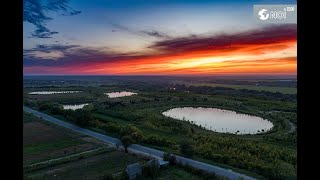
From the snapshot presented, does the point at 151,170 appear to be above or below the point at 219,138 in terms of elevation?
below

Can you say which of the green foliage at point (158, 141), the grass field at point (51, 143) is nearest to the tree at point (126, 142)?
the green foliage at point (158, 141)

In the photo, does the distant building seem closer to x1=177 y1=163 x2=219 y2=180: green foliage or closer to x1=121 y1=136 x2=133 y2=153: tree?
x1=177 y1=163 x2=219 y2=180: green foliage

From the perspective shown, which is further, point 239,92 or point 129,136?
point 239,92

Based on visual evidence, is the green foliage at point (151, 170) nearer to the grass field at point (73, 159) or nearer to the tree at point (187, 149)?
the grass field at point (73, 159)

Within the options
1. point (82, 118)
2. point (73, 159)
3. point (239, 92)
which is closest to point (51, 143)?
point (73, 159)

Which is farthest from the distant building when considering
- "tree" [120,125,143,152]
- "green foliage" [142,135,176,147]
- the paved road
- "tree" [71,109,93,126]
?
"tree" [71,109,93,126]

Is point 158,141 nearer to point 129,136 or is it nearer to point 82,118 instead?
point 129,136

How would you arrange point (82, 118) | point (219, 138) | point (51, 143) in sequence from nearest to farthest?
point (51, 143), point (219, 138), point (82, 118)
